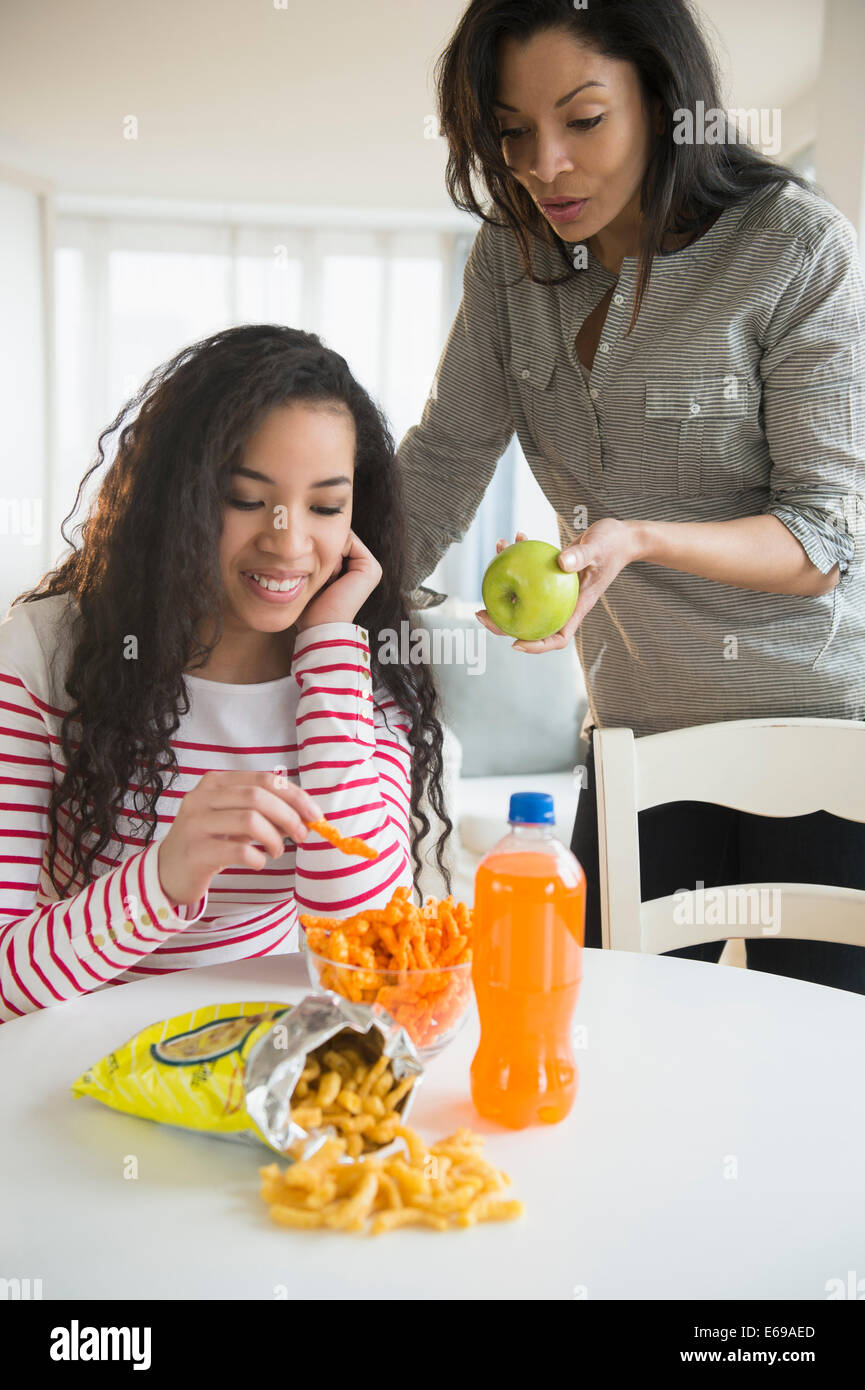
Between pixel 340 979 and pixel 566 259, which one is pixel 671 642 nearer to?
pixel 566 259

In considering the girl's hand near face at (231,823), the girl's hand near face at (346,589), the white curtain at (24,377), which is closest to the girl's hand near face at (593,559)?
the girl's hand near face at (346,589)

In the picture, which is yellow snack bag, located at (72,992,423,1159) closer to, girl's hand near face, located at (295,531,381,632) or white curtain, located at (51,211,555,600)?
girl's hand near face, located at (295,531,381,632)

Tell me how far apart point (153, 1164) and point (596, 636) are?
3.29 ft

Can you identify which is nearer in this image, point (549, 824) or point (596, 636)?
point (549, 824)

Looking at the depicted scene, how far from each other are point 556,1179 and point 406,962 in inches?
6.9

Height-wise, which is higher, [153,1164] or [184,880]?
→ [184,880]

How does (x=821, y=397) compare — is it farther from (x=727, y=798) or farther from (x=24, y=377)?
(x=24, y=377)

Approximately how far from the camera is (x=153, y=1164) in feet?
2.22

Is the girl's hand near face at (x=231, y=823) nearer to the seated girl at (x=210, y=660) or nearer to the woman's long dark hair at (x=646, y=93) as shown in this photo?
the seated girl at (x=210, y=660)

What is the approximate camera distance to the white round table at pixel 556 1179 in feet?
1.92

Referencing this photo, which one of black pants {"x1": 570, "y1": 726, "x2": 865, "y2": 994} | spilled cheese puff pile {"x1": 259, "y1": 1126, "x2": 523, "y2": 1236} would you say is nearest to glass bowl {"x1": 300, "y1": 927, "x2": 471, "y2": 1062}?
spilled cheese puff pile {"x1": 259, "y1": 1126, "x2": 523, "y2": 1236}

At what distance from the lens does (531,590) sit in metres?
1.18

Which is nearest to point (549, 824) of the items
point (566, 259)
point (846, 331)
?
point (846, 331)

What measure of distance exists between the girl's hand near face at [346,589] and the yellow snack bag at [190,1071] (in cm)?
54
